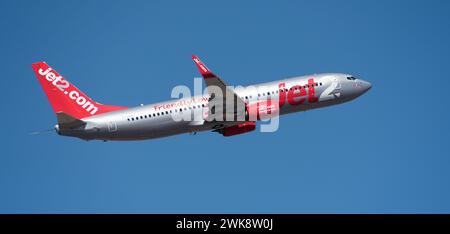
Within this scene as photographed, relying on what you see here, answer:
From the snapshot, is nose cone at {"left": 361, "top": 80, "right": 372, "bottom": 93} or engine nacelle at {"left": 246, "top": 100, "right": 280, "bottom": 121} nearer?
engine nacelle at {"left": 246, "top": 100, "right": 280, "bottom": 121}

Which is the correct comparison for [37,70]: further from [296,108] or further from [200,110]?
[296,108]


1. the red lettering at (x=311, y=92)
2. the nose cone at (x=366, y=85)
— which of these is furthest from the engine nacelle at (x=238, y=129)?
the nose cone at (x=366, y=85)

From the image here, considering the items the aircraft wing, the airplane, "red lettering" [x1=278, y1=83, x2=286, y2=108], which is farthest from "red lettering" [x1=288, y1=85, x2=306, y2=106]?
the aircraft wing

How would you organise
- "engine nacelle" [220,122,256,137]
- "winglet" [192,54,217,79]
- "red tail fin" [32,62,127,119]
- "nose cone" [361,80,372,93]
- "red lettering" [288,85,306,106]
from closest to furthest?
"winglet" [192,54,217,79] < "red tail fin" [32,62,127,119] < "engine nacelle" [220,122,256,137] < "red lettering" [288,85,306,106] < "nose cone" [361,80,372,93]

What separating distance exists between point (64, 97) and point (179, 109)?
12.9m

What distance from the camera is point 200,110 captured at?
81750 mm

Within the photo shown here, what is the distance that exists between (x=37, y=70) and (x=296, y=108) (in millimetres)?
29442

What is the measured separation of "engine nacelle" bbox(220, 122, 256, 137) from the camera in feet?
273

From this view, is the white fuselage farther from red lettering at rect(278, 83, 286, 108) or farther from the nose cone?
the nose cone

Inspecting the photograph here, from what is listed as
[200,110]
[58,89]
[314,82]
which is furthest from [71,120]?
[314,82]

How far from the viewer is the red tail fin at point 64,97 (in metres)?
81.8

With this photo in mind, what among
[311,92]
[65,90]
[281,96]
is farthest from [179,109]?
[311,92]

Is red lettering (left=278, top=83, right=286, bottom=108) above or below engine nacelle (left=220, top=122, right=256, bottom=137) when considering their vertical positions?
above

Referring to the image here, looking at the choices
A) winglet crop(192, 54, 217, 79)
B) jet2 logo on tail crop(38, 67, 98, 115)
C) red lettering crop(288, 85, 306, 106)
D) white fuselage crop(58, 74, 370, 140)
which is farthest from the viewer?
red lettering crop(288, 85, 306, 106)
